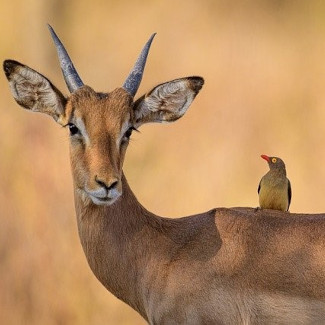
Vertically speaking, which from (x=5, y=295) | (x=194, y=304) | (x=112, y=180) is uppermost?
(x=112, y=180)

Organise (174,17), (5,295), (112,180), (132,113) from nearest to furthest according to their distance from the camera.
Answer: (112,180), (132,113), (5,295), (174,17)

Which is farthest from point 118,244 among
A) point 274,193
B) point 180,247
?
point 274,193

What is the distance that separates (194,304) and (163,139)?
918cm

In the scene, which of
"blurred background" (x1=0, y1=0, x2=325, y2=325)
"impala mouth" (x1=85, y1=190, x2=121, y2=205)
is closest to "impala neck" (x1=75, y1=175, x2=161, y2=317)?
"impala mouth" (x1=85, y1=190, x2=121, y2=205)

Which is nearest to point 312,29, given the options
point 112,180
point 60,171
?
point 60,171

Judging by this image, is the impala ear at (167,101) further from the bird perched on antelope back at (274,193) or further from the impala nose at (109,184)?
the bird perched on antelope back at (274,193)

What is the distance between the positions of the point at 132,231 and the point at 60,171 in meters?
7.13

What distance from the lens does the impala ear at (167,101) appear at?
1115 cm

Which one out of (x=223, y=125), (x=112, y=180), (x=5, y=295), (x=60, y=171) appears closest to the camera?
(x=112, y=180)

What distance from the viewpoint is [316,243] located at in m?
10.6

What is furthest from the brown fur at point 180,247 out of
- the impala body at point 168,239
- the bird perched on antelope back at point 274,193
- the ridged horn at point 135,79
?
the bird perched on antelope back at point 274,193

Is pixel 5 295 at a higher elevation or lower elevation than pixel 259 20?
lower

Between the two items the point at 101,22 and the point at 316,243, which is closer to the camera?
the point at 316,243

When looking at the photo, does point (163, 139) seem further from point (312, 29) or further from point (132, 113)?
point (132, 113)
